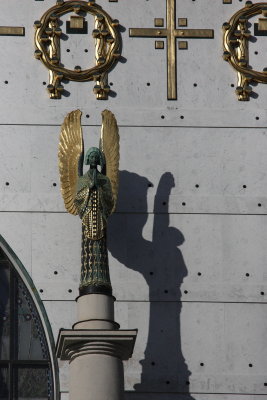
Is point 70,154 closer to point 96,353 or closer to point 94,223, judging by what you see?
point 94,223

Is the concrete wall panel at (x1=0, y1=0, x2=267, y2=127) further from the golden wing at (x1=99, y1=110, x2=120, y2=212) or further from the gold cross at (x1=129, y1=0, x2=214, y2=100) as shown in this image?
the golden wing at (x1=99, y1=110, x2=120, y2=212)

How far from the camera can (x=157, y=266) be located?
95.5 feet

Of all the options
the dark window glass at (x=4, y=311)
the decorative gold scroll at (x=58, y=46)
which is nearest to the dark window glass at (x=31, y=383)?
the dark window glass at (x=4, y=311)

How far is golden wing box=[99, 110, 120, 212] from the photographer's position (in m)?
28.6

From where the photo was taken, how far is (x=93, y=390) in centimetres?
2658

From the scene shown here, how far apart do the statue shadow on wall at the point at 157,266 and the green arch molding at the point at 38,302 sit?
3.81 feet

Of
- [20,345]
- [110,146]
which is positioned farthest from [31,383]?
[110,146]

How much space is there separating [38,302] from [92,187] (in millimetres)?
2064

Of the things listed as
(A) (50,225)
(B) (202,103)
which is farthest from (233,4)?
(A) (50,225)

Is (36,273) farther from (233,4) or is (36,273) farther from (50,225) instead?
(233,4)

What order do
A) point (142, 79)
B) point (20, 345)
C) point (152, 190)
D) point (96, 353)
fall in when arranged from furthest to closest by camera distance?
Answer: point (142, 79)
point (152, 190)
point (20, 345)
point (96, 353)

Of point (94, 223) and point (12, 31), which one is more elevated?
point (12, 31)

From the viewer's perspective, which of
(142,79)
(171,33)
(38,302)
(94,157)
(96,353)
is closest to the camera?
(96,353)

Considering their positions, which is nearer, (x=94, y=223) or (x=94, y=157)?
(x=94, y=223)
